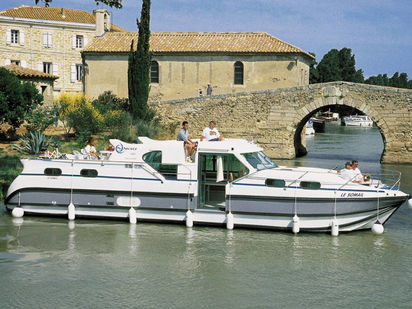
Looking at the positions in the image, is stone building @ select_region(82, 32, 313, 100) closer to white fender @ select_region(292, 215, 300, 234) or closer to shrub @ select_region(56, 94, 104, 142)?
shrub @ select_region(56, 94, 104, 142)

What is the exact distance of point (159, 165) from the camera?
1427 centimetres

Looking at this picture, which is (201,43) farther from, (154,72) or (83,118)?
(83,118)

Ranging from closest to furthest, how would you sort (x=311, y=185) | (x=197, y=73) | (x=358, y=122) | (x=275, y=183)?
(x=311, y=185) → (x=275, y=183) → (x=197, y=73) → (x=358, y=122)

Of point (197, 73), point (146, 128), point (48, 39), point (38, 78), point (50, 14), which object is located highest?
point (50, 14)

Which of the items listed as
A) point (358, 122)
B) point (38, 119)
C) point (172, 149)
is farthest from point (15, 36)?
point (358, 122)

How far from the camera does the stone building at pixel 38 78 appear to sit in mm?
30609

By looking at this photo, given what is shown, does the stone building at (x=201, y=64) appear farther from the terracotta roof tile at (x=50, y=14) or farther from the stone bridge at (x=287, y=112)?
the terracotta roof tile at (x=50, y=14)

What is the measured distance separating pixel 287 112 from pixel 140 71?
770 centimetres

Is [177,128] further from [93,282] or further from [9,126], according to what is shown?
[93,282]

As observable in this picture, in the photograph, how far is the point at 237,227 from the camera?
13914 millimetres

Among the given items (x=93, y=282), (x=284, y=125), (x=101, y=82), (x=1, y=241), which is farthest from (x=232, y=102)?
(x=93, y=282)

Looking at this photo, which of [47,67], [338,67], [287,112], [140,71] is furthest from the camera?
[338,67]

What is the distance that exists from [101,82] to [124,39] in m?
3.08

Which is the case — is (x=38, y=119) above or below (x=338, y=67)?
below
